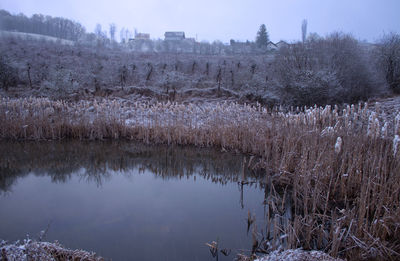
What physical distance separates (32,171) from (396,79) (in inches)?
650

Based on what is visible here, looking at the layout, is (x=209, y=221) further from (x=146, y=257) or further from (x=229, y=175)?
(x=229, y=175)

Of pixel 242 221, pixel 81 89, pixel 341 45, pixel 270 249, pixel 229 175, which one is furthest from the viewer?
pixel 81 89

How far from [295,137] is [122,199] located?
351cm

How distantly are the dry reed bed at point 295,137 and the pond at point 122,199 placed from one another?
46 cm

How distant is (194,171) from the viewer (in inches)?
250

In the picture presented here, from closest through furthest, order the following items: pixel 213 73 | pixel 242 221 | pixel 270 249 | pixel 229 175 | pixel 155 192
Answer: pixel 270 249 → pixel 242 221 → pixel 155 192 → pixel 229 175 → pixel 213 73

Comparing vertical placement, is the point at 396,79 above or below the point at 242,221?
above

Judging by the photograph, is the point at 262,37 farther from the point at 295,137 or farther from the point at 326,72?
the point at 295,137

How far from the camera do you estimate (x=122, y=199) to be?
4848 millimetres

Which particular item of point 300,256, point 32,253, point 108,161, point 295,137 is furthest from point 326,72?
point 32,253

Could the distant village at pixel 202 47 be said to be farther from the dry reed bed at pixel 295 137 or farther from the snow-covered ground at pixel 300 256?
the snow-covered ground at pixel 300 256

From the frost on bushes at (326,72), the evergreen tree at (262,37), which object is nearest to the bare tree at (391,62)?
the frost on bushes at (326,72)

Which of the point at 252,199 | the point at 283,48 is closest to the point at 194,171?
the point at 252,199

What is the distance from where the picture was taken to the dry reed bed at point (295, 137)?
144 inches
